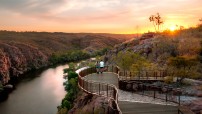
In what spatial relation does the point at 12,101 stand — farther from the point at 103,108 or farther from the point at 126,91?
the point at 126,91

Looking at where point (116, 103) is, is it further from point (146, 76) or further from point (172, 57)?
point (172, 57)

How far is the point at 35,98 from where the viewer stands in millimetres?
75688

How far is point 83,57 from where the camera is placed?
184875 millimetres

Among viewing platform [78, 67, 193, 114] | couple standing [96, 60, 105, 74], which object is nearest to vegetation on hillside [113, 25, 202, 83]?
couple standing [96, 60, 105, 74]

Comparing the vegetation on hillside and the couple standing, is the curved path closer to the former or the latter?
the vegetation on hillside

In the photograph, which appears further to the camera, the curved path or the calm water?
the calm water

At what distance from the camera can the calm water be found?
6595cm

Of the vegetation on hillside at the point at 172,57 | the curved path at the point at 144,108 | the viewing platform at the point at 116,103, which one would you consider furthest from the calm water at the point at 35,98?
the curved path at the point at 144,108

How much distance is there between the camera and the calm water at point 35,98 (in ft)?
216

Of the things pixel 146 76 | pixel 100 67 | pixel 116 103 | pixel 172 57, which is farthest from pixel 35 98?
pixel 116 103

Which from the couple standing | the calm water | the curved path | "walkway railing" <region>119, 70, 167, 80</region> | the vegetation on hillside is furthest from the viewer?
the calm water

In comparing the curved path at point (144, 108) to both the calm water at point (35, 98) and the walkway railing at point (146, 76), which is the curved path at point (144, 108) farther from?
the calm water at point (35, 98)

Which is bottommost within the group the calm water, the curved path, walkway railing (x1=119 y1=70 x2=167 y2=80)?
the calm water

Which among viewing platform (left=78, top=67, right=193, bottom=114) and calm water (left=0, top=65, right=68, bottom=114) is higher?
viewing platform (left=78, top=67, right=193, bottom=114)
